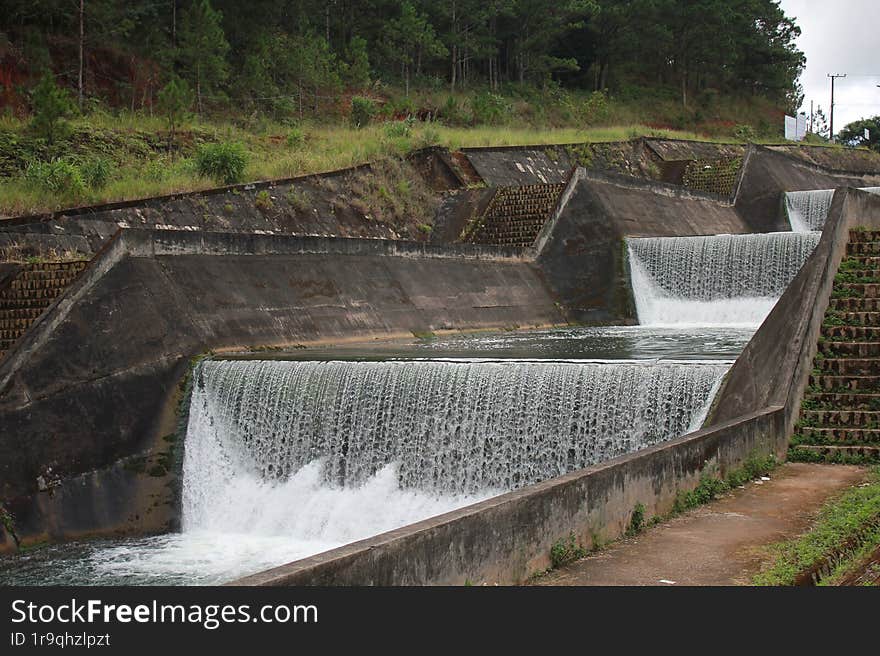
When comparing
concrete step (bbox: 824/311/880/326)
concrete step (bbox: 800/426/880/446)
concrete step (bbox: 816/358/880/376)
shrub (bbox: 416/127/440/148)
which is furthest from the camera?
shrub (bbox: 416/127/440/148)

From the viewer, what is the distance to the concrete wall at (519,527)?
4496 mm

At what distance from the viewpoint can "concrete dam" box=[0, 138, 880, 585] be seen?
21.5ft

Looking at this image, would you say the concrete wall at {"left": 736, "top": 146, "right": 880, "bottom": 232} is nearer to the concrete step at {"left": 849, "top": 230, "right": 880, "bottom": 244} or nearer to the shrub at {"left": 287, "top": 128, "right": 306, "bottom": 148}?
the shrub at {"left": 287, "top": 128, "right": 306, "bottom": 148}

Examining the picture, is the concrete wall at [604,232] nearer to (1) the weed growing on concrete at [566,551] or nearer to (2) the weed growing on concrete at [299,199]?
(2) the weed growing on concrete at [299,199]

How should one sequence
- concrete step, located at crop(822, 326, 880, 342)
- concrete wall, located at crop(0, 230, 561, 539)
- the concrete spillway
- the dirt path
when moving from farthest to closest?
concrete wall, located at crop(0, 230, 561, 539) < concrete step, located at crop(822, 326, 880, 342) < the concrete spillway < the dirt path

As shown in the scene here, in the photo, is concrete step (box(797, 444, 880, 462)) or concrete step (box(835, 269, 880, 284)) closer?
concrete step (box(797, 444, 880, 462))

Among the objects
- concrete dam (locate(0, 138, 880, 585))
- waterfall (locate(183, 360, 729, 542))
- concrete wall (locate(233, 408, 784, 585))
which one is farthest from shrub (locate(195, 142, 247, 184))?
concrete wall (locate(233, 408, 784, 585))

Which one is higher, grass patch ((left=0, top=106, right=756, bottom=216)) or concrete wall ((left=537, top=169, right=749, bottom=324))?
grass patch ((left=0, top=106, right=756, bottom=216))

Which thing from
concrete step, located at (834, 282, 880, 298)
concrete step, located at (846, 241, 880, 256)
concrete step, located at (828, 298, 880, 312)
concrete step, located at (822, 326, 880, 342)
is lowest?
concrete step, located at (822, 326, 880, 342)

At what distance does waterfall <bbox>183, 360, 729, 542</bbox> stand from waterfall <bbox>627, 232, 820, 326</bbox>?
760 centimetres

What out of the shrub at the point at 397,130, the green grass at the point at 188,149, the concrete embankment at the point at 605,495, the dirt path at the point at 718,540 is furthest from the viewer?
the shrub at the point at 397,130

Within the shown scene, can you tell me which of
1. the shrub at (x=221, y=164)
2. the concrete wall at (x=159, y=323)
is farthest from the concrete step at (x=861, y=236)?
the shrub at (x=221, y=164)

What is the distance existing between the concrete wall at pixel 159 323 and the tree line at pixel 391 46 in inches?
469
